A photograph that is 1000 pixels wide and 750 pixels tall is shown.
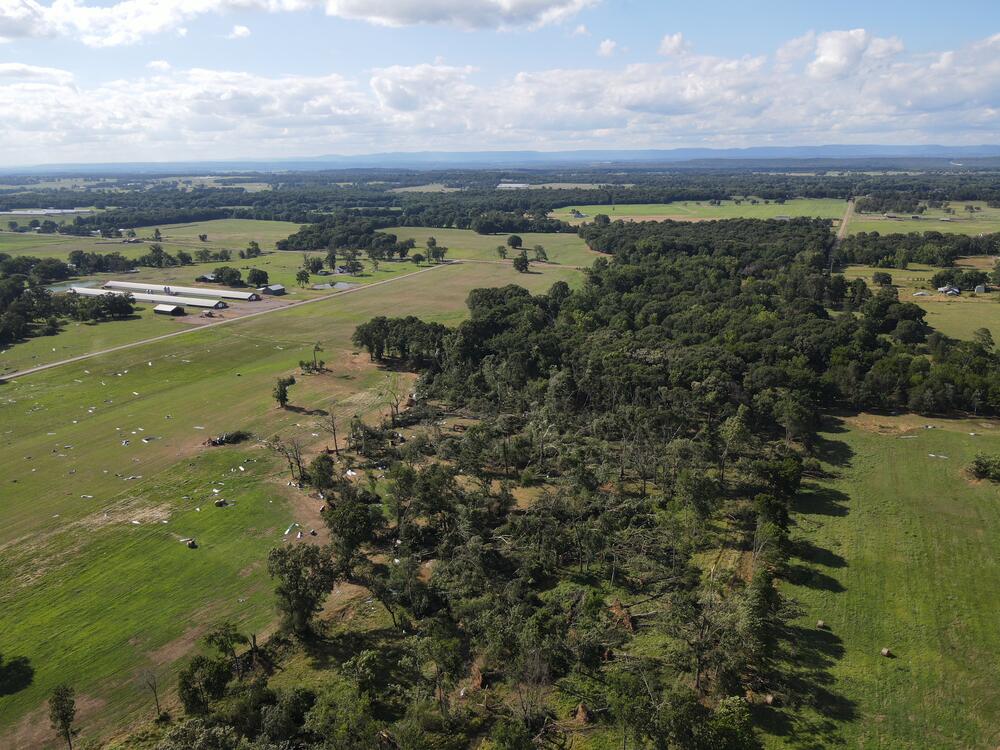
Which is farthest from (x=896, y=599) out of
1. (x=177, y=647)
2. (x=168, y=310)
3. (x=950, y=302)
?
(x=168, y=310)

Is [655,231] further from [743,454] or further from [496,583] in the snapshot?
[496,583]

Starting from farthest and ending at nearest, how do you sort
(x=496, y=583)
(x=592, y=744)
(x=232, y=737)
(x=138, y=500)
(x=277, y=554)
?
(x=138, y=500), (x=496, y=583), (x=277, y=554), (x=592, y=744), (x=232, y=737)

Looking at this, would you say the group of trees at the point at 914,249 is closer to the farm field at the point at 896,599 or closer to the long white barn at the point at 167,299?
the farm field at the point at 896,599

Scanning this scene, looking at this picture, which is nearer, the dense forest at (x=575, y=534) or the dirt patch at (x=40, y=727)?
the dirt patch at (x=40, y=727)

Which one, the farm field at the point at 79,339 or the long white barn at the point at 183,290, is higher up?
the long white barn at the point at 183,290

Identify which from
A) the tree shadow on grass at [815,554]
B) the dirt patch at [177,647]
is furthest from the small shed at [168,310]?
the tree shadow on grass at [815,554]

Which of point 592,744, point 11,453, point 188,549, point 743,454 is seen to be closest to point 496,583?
point 592,744

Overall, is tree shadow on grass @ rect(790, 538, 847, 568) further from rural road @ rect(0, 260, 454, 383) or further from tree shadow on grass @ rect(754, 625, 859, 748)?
rural road @ rect(0, 260, 454, 383)
